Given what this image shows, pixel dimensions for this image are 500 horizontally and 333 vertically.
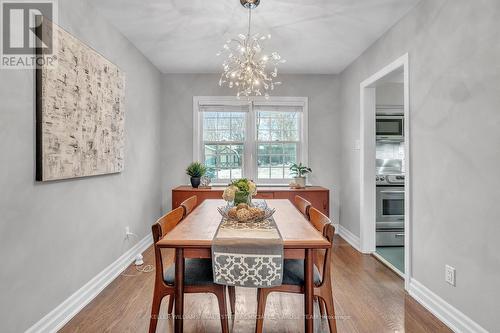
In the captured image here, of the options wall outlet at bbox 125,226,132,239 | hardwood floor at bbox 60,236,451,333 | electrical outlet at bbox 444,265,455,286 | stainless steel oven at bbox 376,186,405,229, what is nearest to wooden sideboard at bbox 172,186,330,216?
stainless steel oven at bbox 376,186,405,229

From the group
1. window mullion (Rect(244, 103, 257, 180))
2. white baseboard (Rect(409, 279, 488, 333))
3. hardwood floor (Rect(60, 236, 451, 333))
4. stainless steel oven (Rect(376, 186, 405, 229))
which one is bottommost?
hardwood floor (Rect(60, 236, 451, 333))

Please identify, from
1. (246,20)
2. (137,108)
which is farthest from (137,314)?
(246,20)

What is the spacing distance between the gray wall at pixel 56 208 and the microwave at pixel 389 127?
312cm

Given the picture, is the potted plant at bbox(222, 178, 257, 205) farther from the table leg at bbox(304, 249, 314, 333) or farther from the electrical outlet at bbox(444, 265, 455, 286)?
the electrical outlet at bbox(444, 265, 455, 286)

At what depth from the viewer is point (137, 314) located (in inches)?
88.4

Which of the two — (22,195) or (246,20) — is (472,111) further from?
(22,195)

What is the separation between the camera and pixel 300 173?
4543mm

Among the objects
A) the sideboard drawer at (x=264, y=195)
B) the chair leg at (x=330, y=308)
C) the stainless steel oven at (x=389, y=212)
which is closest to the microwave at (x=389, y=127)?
the stainless steel oven at (x=389, y=212)

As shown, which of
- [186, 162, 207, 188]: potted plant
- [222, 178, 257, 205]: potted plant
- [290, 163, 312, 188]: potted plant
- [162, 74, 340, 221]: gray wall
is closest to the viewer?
[222, 178, 257, 205]: potted plant

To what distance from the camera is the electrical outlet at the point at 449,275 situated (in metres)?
2.11

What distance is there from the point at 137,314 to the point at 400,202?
134 inches

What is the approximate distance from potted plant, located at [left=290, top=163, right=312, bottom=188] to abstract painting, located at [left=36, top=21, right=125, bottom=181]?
2519 mm

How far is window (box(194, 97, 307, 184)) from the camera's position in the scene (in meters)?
4.78

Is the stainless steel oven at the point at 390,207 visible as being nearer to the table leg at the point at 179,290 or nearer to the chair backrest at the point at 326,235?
the chair backrest at the point at 326,235
